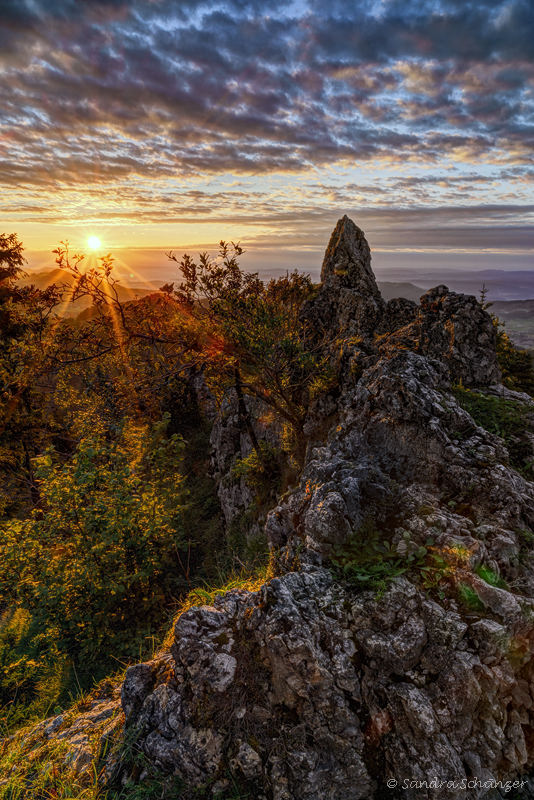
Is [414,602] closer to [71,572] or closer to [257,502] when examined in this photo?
[71,572]

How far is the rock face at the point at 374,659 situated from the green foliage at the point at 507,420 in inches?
42.3

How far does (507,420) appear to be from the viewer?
917 cm

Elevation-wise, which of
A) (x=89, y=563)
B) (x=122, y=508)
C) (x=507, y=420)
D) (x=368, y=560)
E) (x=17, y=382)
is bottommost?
(x=89, y=563)

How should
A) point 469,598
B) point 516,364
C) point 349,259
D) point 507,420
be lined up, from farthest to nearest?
point 516,364
point 349,259
point 507,420
point 469,598

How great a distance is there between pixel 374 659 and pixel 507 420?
6740mm

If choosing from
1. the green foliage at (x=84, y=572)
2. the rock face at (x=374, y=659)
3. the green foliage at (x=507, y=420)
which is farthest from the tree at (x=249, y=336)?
the rock face at (x=374, y=659)

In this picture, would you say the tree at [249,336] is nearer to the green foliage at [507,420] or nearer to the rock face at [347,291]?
the rock face at [347,291]

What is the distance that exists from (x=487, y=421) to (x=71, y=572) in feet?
42.4

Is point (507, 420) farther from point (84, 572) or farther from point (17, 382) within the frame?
point (17, 382)

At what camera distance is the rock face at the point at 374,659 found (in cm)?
503

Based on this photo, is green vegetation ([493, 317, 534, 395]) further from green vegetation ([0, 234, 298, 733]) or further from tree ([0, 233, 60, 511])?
tree ([0, 233, 60, 511])

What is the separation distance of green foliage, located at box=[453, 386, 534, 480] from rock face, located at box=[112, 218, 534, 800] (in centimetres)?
107

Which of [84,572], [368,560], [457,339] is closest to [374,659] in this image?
[368,560]

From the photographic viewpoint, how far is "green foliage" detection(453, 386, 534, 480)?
27.5 ft
